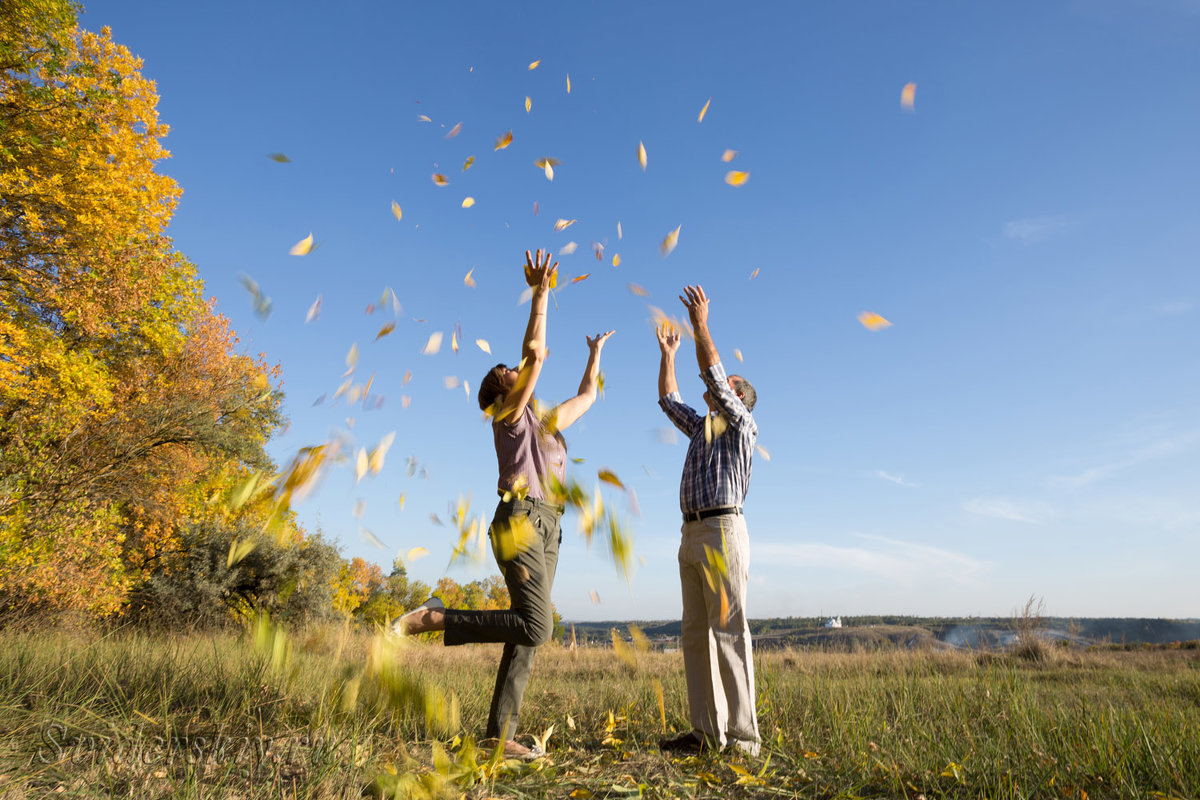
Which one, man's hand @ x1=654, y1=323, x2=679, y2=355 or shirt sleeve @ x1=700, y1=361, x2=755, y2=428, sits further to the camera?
man's hand @ x1=654, y1=323, x2=679, y2=355

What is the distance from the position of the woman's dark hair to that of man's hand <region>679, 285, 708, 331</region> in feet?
4.04

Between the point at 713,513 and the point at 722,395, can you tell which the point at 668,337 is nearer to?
the point at 722,395

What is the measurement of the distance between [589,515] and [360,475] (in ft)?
4.03

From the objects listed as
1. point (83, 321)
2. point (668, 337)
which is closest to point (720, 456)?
point (668, 337)

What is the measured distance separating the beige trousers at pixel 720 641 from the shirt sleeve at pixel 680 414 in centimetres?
72

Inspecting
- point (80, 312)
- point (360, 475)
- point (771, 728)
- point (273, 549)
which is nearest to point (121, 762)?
point (360, 475)

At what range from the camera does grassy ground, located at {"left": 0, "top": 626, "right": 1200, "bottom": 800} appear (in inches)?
93.1

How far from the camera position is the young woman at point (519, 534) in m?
2.79

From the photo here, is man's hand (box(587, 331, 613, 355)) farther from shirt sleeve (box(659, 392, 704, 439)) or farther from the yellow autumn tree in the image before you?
the yellow autumn tree

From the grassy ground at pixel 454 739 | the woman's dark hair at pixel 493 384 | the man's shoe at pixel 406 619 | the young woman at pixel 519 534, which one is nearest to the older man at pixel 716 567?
the grassy ground at pixel 454 739

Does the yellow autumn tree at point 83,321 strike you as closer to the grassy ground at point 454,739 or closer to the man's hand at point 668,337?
the grassy ground at point 454,739

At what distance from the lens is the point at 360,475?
321 centimetres

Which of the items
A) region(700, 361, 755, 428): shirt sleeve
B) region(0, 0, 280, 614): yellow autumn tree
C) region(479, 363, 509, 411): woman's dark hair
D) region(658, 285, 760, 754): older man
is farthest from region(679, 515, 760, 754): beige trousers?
region(0, 0, 280, 614): yellow autumn tree

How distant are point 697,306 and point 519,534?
1.79 m
